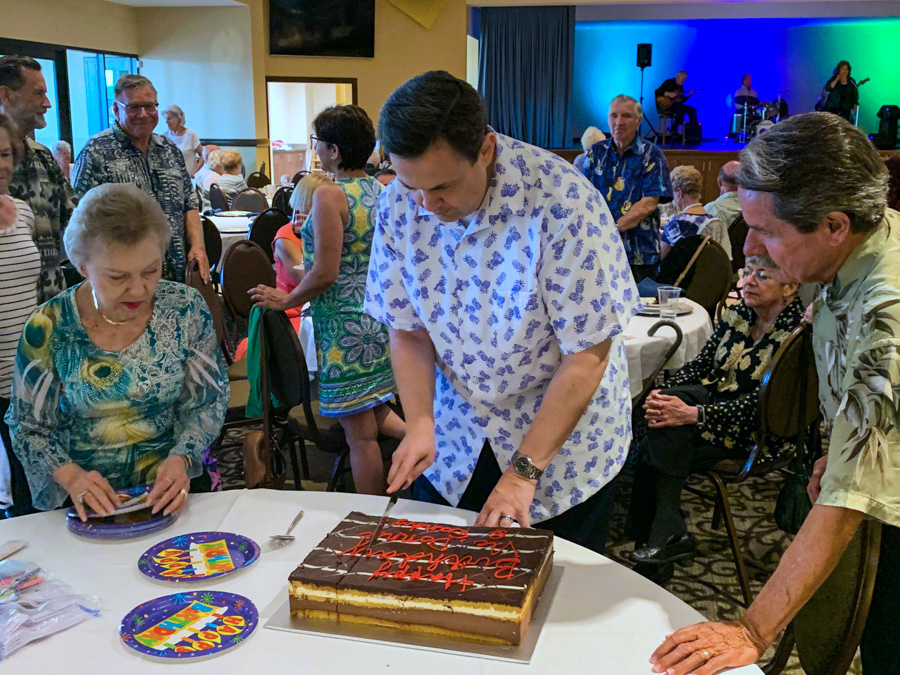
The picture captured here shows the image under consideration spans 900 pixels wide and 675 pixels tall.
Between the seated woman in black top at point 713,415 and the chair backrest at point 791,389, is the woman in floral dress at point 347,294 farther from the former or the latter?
the chair backrest at point 791,389

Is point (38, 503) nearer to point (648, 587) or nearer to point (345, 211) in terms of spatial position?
point (648, 587)

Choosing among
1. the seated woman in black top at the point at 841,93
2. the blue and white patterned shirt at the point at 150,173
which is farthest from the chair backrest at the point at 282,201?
the seated woman in black top at the point at 841,93

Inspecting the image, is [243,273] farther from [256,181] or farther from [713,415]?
[256,181]

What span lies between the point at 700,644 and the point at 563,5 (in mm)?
12733

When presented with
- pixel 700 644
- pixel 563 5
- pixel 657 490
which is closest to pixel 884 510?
pixel 700 644

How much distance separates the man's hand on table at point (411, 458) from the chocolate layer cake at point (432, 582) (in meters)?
0.18

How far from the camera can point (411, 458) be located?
1586 millimetres

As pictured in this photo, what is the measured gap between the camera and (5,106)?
12.1 feet

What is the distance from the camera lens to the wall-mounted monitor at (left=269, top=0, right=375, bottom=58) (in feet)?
38.3

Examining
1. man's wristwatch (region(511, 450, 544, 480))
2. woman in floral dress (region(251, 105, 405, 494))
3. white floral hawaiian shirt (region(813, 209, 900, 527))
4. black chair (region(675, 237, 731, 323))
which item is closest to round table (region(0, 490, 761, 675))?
man's wristwatch (region(511, 450, 544, 480))

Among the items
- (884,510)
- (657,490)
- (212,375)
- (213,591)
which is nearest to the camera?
(884,510)

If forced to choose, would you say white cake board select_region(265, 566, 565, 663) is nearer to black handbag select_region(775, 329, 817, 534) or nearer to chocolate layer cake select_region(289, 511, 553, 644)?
chocolate layer cake select_region(289, 511, 553, 644)

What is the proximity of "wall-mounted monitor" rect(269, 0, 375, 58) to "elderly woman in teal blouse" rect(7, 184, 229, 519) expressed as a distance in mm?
10693

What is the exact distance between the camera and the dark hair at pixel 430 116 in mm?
1358
